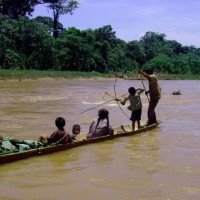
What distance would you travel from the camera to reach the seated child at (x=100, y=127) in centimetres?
921

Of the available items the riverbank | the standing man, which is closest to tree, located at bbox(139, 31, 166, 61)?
the riverbank

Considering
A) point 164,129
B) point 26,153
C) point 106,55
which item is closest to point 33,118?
point 164,129

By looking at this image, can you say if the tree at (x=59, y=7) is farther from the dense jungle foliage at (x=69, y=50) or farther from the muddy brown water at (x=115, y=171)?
the muddy brown water at (x=115, y=171)

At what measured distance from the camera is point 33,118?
46.4 ft

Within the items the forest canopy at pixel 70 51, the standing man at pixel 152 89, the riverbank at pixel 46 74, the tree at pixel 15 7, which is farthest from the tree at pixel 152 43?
the standing man at pixel 152 89

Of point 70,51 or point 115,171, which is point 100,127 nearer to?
point 115,171

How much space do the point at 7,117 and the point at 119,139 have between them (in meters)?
5.60

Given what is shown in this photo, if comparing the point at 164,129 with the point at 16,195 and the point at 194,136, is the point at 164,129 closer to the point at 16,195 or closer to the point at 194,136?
the point at 194,136

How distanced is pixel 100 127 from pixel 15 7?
4746 cm

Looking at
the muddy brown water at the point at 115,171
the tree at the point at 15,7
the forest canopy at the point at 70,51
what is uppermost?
the tree at the point at 15,7

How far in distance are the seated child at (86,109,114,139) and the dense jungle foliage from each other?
33.3 m

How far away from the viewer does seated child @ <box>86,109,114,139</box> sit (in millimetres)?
9211

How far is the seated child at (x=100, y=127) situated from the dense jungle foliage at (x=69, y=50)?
109ft

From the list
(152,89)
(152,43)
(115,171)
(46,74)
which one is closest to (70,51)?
(46,74)
